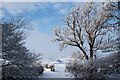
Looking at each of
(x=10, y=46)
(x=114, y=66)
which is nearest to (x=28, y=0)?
(x=10, y=46)

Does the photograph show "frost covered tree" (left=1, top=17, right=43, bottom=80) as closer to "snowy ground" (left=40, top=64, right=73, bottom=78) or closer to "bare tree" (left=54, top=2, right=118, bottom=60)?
"snowy ground" (left=40, top=64, right=73, bottom=78)

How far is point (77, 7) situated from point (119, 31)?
4.84 meters

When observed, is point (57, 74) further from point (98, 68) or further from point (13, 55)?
point (13, 55)

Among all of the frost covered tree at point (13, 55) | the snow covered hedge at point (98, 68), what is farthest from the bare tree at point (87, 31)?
the frost covered tree at point (13, 55)

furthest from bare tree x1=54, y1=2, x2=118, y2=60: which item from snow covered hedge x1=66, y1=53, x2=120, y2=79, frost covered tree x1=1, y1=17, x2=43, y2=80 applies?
frost covered tree x1=1, y1=17, x2=43, y2=80

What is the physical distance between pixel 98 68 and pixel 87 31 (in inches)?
173

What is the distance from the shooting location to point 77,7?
9.99 m

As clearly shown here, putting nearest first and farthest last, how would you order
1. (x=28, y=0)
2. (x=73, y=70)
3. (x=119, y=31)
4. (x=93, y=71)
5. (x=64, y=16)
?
(x=93, y=71) → (x=73, y=70) → (x=28, y=0) → (x=119, y=31) → (x=64, y=16)

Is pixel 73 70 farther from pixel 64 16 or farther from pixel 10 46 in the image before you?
pixel 64 16

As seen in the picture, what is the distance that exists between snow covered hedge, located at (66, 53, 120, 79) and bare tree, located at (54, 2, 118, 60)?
2734 mm

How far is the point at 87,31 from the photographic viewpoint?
29.6ft

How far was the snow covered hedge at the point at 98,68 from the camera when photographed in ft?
17.5

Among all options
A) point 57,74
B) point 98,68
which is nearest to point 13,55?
point 98,68

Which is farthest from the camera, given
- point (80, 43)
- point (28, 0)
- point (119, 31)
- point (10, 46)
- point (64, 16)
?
point (64, 16)
